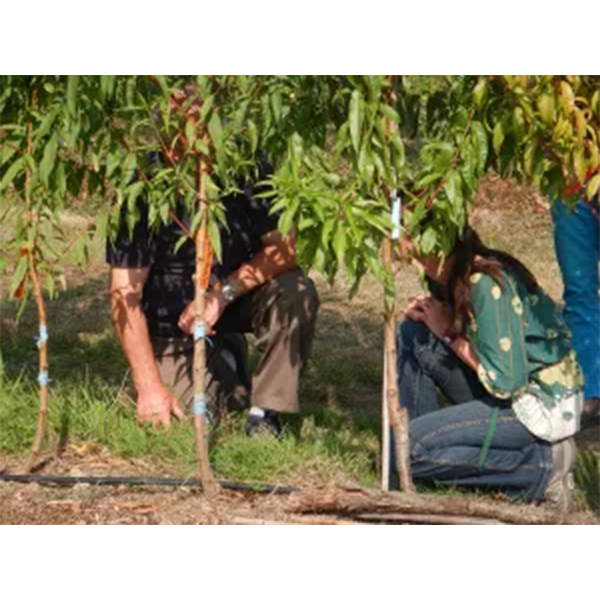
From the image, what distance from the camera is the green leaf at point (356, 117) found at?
162 inches

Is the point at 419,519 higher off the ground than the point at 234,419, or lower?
lower

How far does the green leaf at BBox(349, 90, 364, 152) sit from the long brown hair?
719 millimetres

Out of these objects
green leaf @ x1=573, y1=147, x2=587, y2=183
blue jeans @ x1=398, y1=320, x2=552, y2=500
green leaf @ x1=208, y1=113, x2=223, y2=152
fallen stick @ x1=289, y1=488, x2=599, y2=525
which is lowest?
fallen stick @ x1=289, y1=488, x2=599, y2=525

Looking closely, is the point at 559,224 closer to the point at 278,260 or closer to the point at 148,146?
the point at 278,260

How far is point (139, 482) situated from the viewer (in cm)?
483

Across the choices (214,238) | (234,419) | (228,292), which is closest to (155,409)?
(234,419)

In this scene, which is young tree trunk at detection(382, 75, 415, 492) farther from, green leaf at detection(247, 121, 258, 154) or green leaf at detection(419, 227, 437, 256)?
green leaf at detection(247, 121, 258, 154)

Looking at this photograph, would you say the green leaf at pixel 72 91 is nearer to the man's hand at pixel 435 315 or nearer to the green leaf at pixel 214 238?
the green leaf at pixel 214 238

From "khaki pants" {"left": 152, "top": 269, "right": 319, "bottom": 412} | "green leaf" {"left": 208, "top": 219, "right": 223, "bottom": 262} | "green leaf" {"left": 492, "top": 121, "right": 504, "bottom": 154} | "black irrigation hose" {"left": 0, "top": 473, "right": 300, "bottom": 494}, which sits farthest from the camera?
"khaki pants" {"left": 152, "top": 269, "right": 319, "bottom": 412}

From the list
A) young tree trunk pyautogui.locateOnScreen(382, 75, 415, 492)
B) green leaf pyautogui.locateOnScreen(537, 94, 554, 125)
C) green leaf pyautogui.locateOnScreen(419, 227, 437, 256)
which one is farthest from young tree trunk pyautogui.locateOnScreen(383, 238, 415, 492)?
green leaf pyautogui.locateOnScreen(537, 94, 554, 125)

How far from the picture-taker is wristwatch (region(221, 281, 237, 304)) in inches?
205

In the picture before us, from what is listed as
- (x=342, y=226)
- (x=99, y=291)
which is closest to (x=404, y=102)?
(x=342, y=226)

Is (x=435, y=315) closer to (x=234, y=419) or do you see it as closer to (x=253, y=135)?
(x=234, y=419)

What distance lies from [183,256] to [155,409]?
690 millimetres
